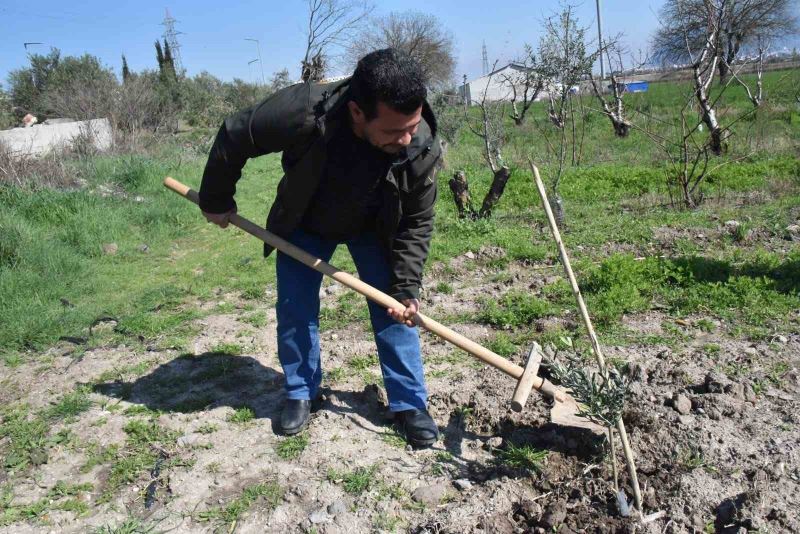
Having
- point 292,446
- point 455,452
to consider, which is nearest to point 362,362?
point 292,446

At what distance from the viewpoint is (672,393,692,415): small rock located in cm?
281

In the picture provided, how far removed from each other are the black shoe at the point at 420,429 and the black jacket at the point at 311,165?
0.62m

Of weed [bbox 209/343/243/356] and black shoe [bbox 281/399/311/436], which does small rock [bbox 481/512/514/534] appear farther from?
weed [bbox 209/343/243/356]

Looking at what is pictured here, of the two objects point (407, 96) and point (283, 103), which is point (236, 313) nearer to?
point (283, 103)

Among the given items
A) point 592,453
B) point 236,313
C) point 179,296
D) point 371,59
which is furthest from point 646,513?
point 179,296

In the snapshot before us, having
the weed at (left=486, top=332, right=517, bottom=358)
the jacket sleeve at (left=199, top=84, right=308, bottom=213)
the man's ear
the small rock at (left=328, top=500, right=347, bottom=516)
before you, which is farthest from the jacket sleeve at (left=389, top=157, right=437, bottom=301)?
the weed at (left=486, top=332, right=517, bottom=358)

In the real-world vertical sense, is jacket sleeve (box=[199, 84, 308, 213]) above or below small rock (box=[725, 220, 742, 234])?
above

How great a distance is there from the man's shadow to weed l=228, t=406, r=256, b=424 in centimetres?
4

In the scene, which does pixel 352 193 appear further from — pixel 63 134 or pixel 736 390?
pixel 63 134

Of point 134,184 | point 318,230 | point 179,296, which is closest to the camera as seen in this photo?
point 318,230

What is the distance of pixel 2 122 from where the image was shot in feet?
56.3

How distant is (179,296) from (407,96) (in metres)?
3.73

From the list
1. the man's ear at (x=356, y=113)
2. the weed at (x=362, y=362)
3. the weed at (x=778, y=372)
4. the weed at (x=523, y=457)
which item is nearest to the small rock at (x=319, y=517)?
the weed at (x=523, y=457)

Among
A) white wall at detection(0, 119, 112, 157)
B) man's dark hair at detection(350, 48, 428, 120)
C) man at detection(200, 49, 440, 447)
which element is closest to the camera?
man's dark hair at detection(350, 48, 428, 120)
